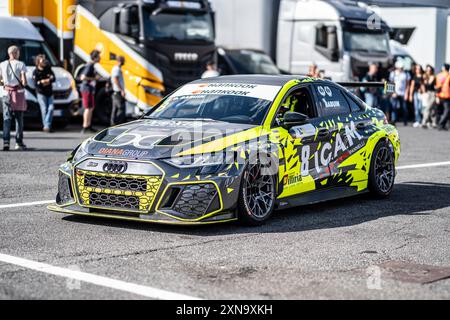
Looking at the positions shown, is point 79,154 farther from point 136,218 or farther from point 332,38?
point 332,38

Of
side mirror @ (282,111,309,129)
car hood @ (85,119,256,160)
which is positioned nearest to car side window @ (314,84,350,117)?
side mirror @ (282,111,309,129)

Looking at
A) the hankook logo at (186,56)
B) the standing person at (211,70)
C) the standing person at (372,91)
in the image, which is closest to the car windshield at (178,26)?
the hankook logo at (186,56)

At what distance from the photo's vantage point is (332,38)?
26641mm

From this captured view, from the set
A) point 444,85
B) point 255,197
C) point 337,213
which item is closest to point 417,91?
point 444,85

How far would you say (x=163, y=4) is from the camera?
22406mm

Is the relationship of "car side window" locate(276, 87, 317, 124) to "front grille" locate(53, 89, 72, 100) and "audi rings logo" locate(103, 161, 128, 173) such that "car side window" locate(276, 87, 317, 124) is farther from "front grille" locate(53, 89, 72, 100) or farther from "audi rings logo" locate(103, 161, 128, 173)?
"front grille" locate(53, 89, 72, 100)

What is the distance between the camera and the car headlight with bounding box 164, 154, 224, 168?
335 inches

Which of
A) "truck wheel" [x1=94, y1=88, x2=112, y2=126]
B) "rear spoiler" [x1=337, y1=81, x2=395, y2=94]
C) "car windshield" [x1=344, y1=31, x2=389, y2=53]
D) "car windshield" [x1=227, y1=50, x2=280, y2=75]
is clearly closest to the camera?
"rear spoiler" [x1=337, y1=81, x2=395, y2=94]

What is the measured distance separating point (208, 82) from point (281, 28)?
1721 cm

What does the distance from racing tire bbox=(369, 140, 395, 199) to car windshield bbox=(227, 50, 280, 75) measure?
15.2 metres

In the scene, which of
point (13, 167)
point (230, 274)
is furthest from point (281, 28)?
point (230, 274)

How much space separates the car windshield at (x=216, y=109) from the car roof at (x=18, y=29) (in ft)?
39.0

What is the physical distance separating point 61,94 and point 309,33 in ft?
29.3

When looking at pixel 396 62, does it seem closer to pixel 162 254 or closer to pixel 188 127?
pixel 188 127
